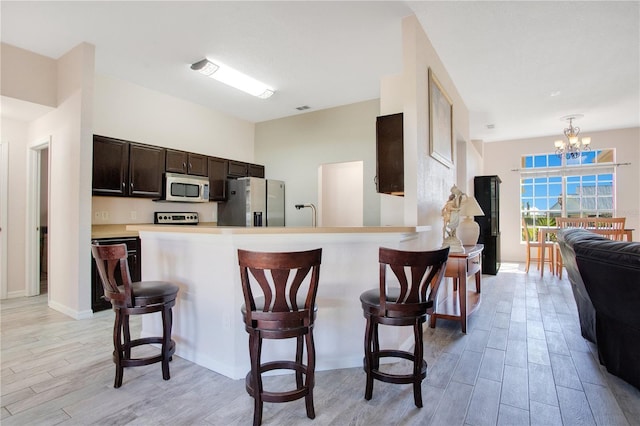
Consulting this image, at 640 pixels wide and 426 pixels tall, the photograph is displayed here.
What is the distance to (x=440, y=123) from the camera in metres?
3.46

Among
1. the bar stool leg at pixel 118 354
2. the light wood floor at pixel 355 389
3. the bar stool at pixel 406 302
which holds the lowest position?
the light wood floor at pixel 355 389

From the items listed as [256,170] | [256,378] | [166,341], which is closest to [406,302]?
[256,378]

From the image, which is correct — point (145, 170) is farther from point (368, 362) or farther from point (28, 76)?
point (368, 362)

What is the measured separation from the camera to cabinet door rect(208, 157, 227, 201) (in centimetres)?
518

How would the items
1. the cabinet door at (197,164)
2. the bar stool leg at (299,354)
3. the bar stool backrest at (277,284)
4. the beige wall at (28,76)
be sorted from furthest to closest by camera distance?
the cabinet door at (197,164) < the beige wall at (28,76) < the bar stool leg at (299,354) < the bar stool backrest at (277,284)

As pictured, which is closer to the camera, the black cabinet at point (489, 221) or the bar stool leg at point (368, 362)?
the bar stool leg at point (368, 362)

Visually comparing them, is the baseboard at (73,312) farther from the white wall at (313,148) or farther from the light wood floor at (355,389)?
the white wall at (313,148)

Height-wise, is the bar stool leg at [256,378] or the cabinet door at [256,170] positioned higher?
the cabinet door at [256,170]

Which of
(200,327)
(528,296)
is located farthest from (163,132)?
(528,296)

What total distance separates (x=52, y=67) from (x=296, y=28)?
2990 millimetres

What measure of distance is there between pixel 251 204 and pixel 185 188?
103cm

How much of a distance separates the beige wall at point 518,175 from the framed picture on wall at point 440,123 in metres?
4.35

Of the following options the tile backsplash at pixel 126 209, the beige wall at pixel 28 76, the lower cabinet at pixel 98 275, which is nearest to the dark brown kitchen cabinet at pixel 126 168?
the tile backsplash at pixel 126 209

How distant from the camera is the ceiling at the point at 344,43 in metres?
2.72
